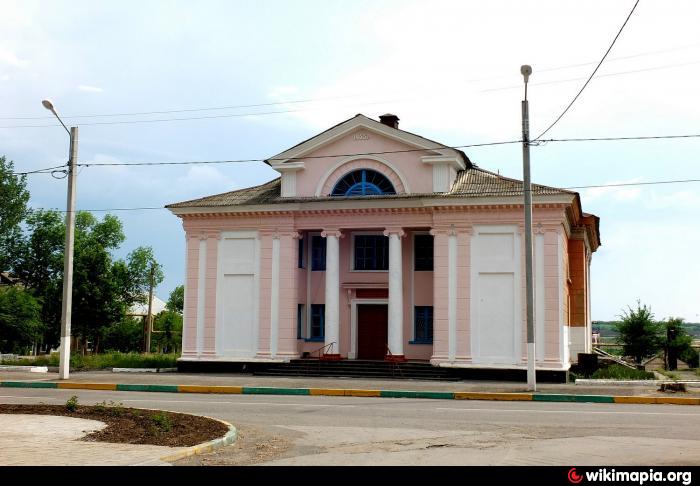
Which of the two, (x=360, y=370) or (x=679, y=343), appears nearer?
(x=360, y=370)

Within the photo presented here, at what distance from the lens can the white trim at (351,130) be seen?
27781 millimetres

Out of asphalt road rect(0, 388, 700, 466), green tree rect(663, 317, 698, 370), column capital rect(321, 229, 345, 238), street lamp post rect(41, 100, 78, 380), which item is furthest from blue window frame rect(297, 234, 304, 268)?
green tree rect(663, 317, 698, 370)

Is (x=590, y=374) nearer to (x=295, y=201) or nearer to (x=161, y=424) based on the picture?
(x=295, y=201)

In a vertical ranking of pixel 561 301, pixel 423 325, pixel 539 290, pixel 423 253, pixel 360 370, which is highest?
pixel 423 253

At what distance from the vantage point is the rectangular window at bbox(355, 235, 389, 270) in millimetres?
29922

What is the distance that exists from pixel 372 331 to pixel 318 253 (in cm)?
377

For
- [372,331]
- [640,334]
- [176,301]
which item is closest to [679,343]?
[640,334]

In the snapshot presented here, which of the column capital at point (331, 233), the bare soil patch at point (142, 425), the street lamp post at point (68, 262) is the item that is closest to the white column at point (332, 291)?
the column capital at point (331, 233)

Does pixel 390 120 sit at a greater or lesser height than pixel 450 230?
greater

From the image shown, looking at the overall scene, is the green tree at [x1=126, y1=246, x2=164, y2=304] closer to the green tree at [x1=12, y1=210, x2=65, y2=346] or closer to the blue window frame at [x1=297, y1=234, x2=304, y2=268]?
the green tree at [x1=12, y1=210, x2=65, y2=346]

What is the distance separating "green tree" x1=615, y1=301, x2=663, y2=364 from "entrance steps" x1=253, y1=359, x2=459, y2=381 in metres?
19.6

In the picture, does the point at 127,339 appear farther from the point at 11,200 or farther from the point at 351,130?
the point at 351,130

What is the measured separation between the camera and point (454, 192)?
27422 millimetres
